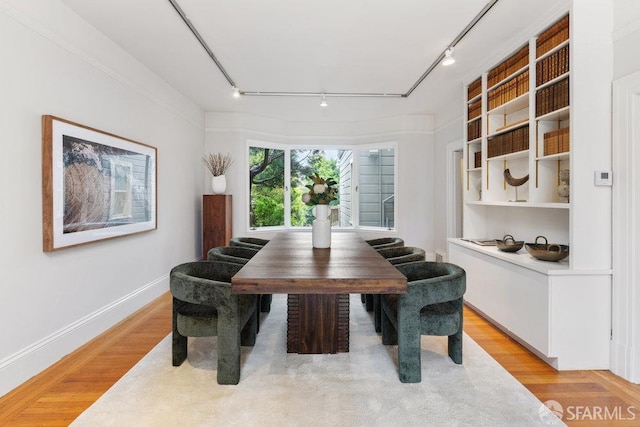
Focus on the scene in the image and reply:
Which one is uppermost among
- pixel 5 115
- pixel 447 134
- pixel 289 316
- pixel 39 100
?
pixel 447 134

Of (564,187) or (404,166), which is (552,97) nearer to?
(564,187)

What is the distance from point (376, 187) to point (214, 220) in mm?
2851

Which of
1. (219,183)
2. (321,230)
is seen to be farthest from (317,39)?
(219,183)

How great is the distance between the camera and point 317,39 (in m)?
3.09

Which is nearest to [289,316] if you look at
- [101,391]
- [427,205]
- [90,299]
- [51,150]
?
[101,391]

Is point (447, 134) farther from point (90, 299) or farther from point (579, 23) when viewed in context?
point (90, 299)

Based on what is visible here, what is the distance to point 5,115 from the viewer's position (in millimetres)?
2113

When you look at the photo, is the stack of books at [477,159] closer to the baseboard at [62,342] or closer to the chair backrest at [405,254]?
the chair backrest at [405,254]

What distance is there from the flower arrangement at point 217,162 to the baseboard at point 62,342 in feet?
7.18

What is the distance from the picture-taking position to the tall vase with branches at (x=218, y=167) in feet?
17.2

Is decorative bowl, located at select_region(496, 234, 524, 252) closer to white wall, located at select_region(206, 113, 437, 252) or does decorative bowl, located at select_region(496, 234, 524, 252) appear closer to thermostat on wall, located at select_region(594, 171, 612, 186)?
thermostat on wall, located at select_region(594, 171, 612, 186)

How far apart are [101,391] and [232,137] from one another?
4.25m

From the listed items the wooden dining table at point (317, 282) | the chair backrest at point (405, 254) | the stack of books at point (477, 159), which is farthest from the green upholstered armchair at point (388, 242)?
the stack of books at point (477, 159)

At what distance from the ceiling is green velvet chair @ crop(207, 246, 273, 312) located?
6.40 ft
